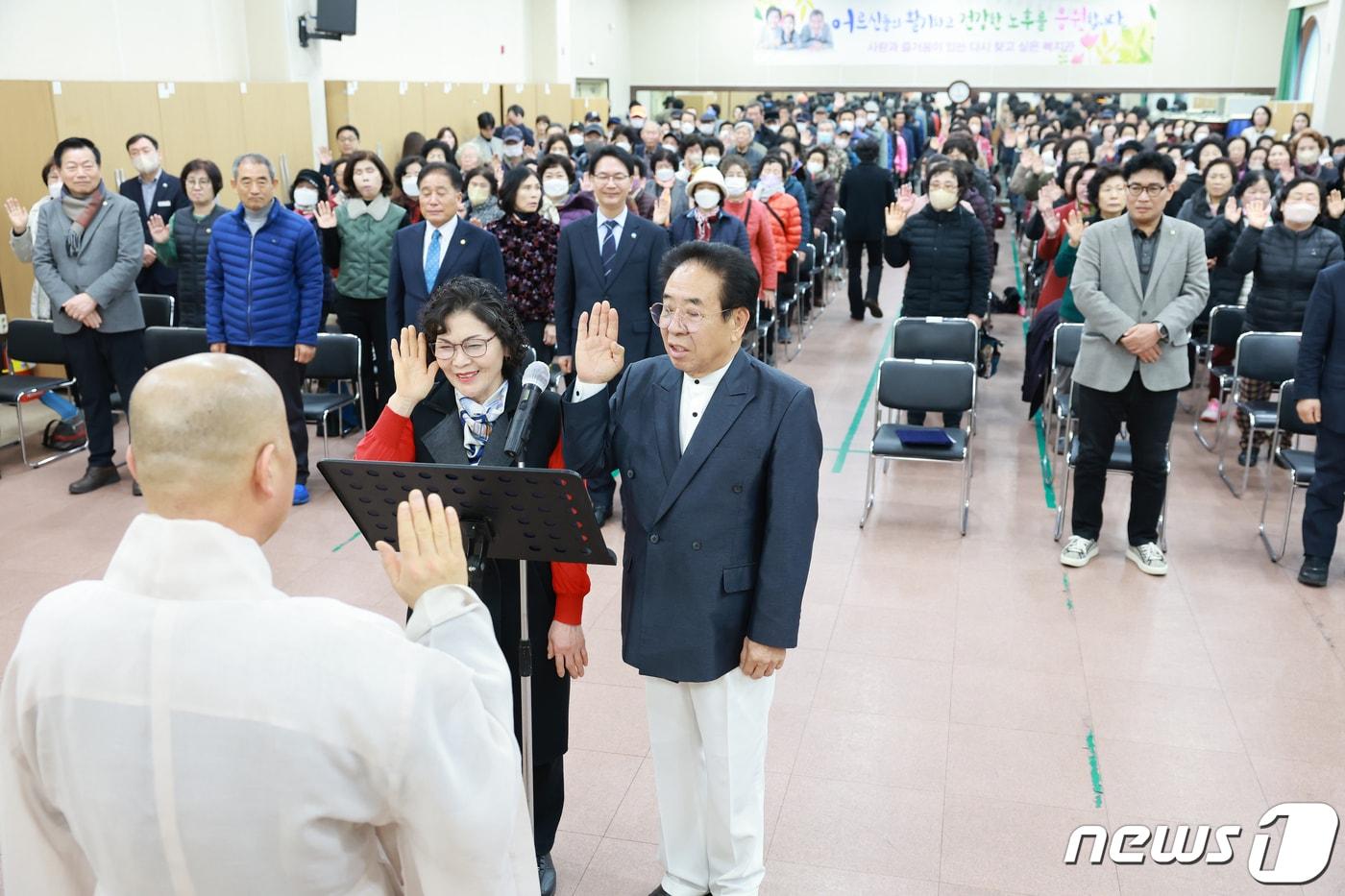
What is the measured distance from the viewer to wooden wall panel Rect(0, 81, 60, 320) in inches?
305

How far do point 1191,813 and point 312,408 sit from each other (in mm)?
4824

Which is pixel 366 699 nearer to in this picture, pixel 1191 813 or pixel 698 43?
pixel 1191 813

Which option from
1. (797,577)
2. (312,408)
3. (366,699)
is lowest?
(312,408)

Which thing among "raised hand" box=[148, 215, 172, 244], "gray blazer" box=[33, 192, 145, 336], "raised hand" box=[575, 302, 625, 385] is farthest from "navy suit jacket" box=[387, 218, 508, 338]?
"raised hand" box=[575, 302, 625, 385]

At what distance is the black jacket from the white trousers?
26.9ft

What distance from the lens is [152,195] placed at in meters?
7.75

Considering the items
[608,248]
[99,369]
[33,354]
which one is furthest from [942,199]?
[33,354]

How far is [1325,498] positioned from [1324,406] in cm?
42

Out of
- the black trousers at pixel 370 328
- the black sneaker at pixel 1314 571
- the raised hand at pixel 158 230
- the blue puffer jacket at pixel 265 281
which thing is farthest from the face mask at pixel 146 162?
the black sneaker at pixel 1314 571

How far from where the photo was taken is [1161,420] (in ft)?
17.1

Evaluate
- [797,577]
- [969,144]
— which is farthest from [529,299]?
[969,144]

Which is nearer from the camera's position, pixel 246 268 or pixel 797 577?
pixel 797 577

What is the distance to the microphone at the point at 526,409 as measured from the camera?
242cm

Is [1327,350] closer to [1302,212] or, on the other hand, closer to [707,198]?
[1302,212]
